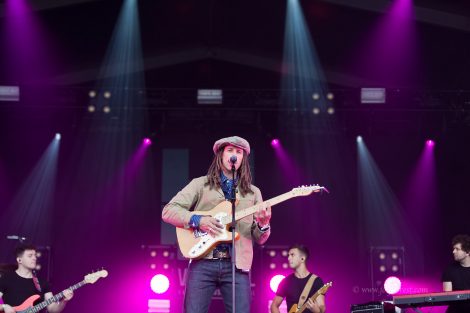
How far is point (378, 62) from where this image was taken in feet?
40.4

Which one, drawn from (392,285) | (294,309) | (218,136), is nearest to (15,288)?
(294,309)

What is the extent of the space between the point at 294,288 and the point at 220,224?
327 cm

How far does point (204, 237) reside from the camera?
450 centimetres

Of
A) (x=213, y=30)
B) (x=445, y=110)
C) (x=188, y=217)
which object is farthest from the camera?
(x=213, y=30)

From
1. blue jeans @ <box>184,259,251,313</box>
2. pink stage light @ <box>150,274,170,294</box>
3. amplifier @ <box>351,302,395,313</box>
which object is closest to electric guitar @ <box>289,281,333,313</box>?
amplifier @ <box>351,302,395,313</box>

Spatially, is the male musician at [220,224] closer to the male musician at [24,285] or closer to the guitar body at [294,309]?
the guitar body at [294,309]

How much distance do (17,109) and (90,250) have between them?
299 cm

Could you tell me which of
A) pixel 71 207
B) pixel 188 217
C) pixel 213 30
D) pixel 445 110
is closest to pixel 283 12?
pixel 213 30

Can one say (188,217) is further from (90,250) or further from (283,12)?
(90,250)

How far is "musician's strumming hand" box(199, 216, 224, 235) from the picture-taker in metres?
4.43

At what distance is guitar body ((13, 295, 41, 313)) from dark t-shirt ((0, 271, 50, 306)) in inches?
2.2

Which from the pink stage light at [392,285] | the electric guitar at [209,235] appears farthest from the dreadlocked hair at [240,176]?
the pink stage light at [392,285]

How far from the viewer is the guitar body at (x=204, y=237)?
444 centimetres

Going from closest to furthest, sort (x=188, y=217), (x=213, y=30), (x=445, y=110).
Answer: (x=188, y=217) < (x=445, y=110) < (x=213, y=30)
